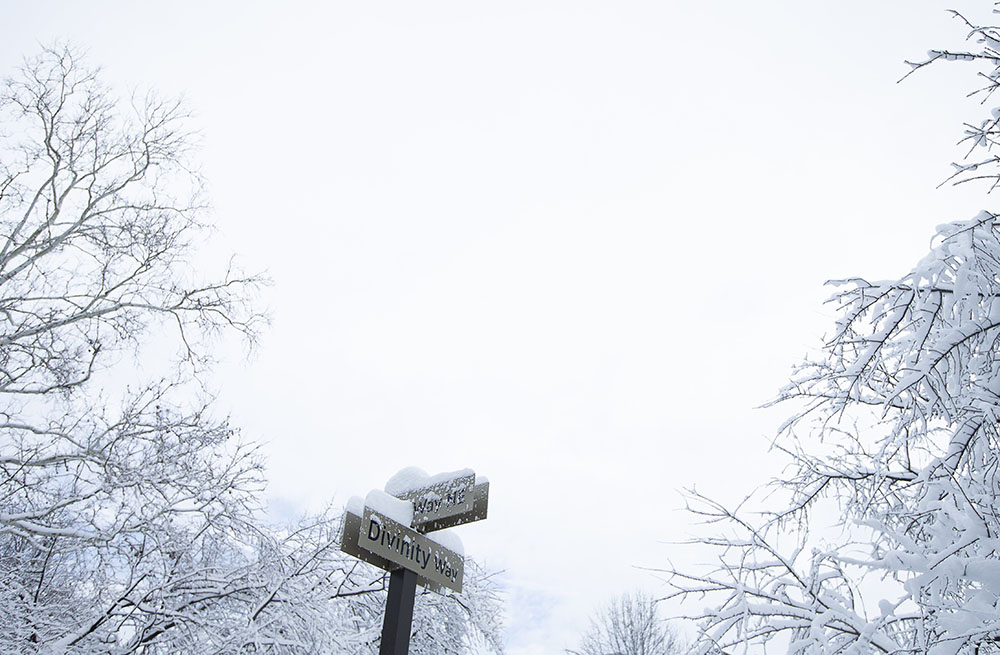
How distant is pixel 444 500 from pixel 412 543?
0.28 metres

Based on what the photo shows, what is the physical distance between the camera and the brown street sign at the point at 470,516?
3236 millimetres

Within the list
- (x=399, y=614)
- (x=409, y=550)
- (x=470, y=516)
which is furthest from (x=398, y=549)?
(x=470, y=516)

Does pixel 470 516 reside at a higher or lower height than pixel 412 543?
higher

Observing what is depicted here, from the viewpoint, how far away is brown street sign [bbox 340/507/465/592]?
2.94 meters

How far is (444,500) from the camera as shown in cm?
332

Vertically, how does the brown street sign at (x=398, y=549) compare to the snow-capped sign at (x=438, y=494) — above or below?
below

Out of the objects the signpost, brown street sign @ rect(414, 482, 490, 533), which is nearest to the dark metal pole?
the signpost

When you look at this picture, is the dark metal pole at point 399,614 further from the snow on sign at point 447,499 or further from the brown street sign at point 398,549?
the snow on sign at point 447,499

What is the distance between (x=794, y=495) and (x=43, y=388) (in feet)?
20.1

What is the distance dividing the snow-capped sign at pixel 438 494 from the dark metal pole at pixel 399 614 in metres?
0.29

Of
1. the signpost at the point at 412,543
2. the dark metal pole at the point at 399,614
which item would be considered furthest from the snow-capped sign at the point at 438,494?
the dark metal pole at the point at 399,614

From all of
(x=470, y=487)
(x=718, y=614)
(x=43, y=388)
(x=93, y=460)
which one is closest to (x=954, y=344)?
(x=718, y=614)

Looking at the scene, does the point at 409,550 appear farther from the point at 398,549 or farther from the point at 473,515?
the point at 473,515

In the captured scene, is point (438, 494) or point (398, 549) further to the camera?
point (438, 494)
